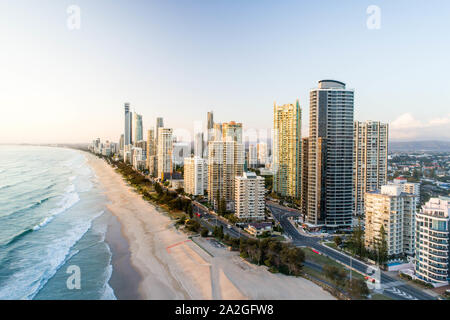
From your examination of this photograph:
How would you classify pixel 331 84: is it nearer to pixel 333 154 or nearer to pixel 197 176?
pixel 333 154

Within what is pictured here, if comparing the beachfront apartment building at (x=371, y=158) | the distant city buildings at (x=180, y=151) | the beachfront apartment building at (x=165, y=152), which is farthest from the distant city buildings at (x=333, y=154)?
the distant city buildings at (x=180, y=151)

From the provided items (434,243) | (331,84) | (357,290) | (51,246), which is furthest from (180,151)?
(357,290)

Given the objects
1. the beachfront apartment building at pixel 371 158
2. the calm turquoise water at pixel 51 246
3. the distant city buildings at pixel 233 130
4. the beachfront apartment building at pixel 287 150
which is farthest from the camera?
the distant city buildings at pixel 233 130

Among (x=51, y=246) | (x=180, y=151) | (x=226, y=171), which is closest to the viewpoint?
(x=51, y=246)

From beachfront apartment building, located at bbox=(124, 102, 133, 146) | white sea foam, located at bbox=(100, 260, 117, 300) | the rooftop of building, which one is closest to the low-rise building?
white sea foam, located at bbox=(100, 260, 117, 300)

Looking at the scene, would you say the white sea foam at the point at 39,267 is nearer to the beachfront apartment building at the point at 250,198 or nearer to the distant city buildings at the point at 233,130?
the beachfront apartment building at the point at 250,198

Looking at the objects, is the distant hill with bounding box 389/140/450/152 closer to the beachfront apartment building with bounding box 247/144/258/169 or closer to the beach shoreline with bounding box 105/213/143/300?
the beach shoreline with bounding box 105/213/143/300

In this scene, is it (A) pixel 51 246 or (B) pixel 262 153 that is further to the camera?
(B) pixel 262 153
